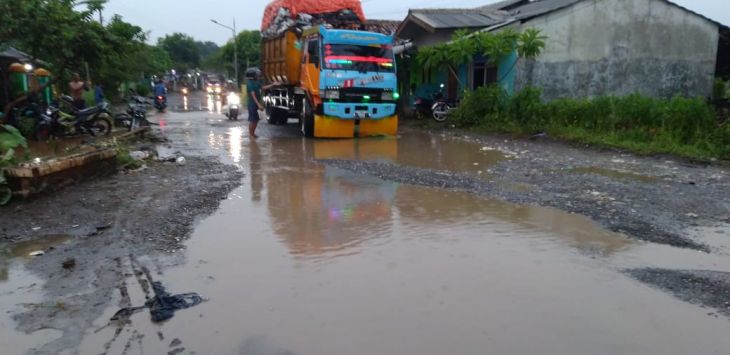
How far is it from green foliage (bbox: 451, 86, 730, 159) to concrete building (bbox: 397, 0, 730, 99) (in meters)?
1.66

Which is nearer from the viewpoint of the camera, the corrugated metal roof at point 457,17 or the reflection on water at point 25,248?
the reflection on water at point 25,248

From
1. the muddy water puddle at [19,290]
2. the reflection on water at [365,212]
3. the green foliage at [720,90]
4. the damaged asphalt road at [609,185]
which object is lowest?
the muddy water puddle at [19,290]

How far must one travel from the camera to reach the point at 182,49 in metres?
70.9

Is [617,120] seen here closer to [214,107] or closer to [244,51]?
[214,107]

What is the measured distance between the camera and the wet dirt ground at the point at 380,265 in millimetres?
3244

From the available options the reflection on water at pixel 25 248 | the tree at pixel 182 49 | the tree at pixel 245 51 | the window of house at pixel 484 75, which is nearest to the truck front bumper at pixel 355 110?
the window of house at pixel 484 75

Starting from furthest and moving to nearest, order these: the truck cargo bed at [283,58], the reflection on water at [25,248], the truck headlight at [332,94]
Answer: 1. the truck cargo bed at [283,58]
2. the truck headlight at [332,94]
3. the reflection on water at [25,248]

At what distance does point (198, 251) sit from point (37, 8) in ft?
21.3

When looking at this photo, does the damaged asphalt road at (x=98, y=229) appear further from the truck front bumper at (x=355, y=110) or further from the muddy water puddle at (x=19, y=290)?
the truck front bumper at (x=355, y=110)

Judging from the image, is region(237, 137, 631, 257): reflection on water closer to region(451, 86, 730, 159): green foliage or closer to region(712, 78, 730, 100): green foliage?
region(451, 86, 730, 159): green foliage

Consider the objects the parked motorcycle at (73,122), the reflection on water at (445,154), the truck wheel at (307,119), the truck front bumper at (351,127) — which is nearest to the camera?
the reflection on water at (445,154)

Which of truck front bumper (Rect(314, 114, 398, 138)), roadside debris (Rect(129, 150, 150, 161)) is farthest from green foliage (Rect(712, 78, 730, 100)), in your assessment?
roadside debris (Rect(129, 150, 150, 161))

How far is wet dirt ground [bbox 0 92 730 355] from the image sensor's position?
3.24m

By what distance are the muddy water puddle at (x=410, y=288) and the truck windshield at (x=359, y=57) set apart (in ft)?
21.2
